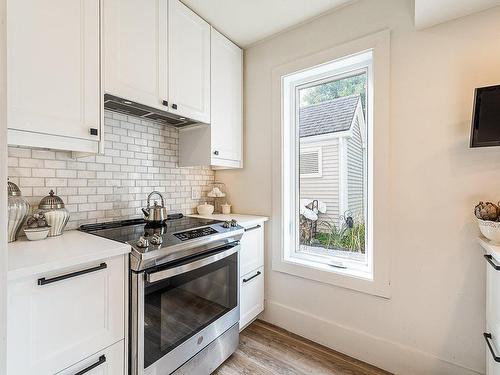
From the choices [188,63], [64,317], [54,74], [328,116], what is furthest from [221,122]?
[64,317]

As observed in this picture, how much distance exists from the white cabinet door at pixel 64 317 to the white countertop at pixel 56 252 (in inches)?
1.9

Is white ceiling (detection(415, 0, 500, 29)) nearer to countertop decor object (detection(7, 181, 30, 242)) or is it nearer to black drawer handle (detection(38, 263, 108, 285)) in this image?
black drawer handle (detection(38, 263, 108, 285))

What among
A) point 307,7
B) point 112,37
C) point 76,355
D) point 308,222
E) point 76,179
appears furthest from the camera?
point 308,222

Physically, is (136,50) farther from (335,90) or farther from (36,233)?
(335,90)

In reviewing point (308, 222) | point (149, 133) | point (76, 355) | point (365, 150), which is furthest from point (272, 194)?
point (76, 355)

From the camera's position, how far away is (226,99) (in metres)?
2.22

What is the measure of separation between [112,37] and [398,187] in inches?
78.6

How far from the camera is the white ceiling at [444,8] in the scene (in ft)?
4.39

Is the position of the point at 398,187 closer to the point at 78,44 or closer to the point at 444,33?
the point at 444,33

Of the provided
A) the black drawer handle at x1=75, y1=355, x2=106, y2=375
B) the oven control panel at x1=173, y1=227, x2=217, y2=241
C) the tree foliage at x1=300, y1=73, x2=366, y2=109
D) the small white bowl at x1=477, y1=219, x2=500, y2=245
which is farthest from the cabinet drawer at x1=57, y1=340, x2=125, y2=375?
the tree foliage at x1=300, y1=73, x2=366, y2=109

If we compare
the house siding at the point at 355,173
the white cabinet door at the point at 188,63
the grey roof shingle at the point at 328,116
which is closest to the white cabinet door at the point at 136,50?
the white cabinet door at the point at 188,63

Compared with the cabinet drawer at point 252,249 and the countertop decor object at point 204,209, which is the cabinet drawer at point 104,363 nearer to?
the cabinet drawer at point 252,249

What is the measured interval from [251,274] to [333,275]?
662 millimetres

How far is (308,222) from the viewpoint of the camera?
2217 mm
